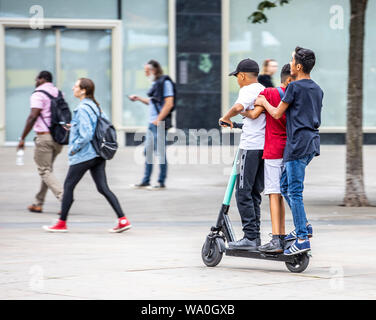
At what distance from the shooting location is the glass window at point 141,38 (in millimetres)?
21422

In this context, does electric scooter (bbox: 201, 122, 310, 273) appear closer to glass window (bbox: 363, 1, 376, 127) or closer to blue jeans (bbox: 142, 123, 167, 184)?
blue jeans (bbox: 142, 123, 167, 184)

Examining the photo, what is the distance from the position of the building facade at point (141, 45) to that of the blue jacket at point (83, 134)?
11.9 m

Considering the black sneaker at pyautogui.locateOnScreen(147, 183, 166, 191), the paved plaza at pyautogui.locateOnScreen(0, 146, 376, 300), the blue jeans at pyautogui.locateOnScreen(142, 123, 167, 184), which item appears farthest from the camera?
the black sneaker at pyautogui.locateOnScreen(147, 183, 166, 191)

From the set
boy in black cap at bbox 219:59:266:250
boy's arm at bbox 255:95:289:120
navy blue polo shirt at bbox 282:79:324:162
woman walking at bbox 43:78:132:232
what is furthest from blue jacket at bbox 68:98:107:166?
navy blue polo shirt at bbox 282:79:324:162

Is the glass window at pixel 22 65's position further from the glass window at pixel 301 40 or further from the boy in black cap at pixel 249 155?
the boy in black cap at pixel 249 155

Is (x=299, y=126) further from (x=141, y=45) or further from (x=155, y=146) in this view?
(x=141, y=45)

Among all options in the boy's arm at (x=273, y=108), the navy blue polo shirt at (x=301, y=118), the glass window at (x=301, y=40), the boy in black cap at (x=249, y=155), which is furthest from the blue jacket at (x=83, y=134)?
the glass window at (x=301, y=40)

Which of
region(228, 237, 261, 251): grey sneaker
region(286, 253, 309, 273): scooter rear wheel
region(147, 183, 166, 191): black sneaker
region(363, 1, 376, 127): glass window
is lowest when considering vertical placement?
region(147, 183, 166, 191): black sneaker

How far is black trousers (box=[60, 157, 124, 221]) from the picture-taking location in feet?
31.7

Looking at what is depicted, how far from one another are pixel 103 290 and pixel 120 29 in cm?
1579

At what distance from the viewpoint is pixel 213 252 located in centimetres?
729

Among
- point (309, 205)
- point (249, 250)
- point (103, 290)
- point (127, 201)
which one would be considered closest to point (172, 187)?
point (127, 201)

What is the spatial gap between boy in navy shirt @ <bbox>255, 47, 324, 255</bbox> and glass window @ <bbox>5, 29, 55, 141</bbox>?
14985mm

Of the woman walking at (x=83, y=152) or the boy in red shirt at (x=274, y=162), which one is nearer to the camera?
the boy in red shirt at (x=274, y=162)
